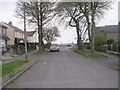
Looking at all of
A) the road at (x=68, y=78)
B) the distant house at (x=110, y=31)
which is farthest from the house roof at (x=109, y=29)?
the road at (x=68, y=78)

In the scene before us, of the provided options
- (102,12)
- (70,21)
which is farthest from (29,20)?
(102,12)

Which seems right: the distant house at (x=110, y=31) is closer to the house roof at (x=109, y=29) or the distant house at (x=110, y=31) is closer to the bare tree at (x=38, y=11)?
the house roof at (x=109, y=29)

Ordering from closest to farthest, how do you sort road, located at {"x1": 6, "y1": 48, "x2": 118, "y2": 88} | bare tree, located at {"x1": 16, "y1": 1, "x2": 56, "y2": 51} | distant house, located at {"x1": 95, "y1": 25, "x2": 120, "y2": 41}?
road, located at {"x1": 6, "y1": 48, "x2": 118, "y2": 88}
bare tree, located at {"x1": 16, "y1": 1, "x2": 56, "y2": 51}
distant house, located at {"x1": 95, "y1": 25, "x2": 120, "y2": 41}

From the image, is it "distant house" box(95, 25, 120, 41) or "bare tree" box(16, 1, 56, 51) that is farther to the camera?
"distant house" box(95, 25, 120, 41)

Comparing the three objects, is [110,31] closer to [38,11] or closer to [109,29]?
[109,29]

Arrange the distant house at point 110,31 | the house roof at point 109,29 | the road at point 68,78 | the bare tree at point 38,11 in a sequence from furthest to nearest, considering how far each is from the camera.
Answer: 1. the house roof at point 109,29
2. the distant house at point 110,31
3. the bare tree at point 38,11
4. the road at point 68,78

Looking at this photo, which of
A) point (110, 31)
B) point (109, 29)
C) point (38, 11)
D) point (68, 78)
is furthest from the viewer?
point (109, 29)

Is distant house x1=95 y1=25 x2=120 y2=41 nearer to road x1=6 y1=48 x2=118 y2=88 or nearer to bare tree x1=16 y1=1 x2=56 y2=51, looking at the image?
bare tree x1=16 y1=1 x2=56 y2=51

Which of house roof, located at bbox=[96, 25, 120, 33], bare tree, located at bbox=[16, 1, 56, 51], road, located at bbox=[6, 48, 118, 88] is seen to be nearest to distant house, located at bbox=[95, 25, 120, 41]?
house roof, located at bbox=[96, 25, 120, 33]

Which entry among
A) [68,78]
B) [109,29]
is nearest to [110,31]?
[109,29]

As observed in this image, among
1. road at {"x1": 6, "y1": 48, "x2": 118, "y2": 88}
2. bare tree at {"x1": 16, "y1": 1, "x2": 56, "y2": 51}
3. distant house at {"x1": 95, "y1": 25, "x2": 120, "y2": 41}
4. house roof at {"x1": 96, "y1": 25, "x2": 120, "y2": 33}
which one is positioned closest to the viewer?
road at {"x1": 6, "y1": 48, "x2": 118, "y2": 88}

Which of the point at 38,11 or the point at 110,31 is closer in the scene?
the point at 38,11

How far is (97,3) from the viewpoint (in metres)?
39.3

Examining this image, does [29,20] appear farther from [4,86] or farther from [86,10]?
[4,86]
